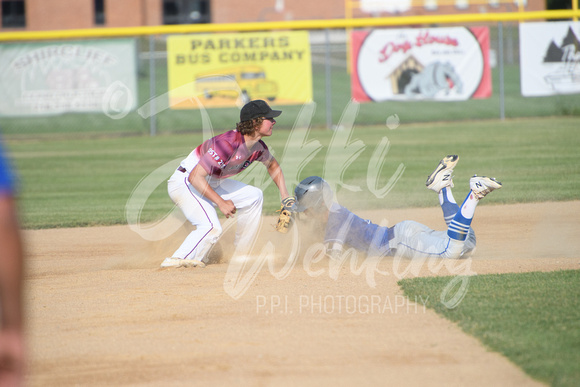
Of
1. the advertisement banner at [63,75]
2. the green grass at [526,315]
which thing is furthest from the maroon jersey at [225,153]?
the advertisement banner at [63,75]

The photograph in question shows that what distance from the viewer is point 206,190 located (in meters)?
6.02

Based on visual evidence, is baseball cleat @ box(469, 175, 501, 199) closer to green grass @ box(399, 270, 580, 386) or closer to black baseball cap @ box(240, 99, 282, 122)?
green grass @ box(399, 270, 580, 386)

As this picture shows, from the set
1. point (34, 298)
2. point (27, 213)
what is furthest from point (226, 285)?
point (27, 213)

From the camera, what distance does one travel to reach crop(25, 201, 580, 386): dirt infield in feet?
11.9

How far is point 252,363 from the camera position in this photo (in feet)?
12.4

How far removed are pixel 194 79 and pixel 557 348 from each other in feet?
47.9

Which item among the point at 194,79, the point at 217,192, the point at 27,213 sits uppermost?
the point at 194,79

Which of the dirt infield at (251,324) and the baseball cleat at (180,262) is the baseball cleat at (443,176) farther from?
the baseball cleat at (180,262)

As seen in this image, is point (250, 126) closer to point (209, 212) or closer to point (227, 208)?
point (227, 208)

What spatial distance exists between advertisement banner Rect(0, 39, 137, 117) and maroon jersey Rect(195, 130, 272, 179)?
11.6m

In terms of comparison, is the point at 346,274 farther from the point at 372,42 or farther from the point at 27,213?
the point at 372,42

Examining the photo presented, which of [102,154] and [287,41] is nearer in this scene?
[102,154]

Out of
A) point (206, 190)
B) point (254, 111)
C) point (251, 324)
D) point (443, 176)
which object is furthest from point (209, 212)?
point (443, 176)

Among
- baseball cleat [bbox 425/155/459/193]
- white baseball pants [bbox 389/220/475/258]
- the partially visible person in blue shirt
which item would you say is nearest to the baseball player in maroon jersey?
white baseball pants [bbox 389/220/475/258]
